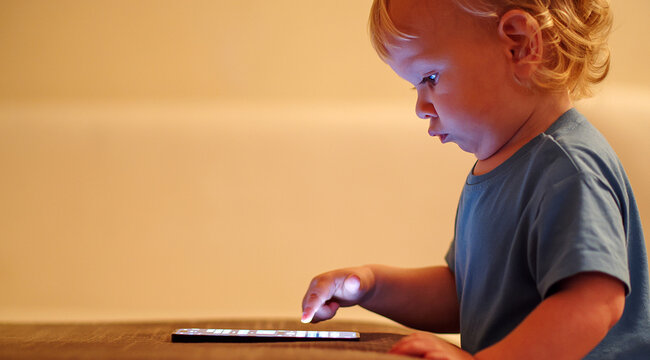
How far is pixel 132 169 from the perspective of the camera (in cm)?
107

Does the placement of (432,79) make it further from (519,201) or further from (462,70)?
(519,201)

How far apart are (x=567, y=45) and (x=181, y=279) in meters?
0.77

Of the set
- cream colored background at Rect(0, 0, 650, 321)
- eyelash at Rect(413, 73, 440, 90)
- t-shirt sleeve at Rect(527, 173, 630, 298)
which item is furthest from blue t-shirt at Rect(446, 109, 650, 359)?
cream colored background at Rect(0, 0, 650, 321)

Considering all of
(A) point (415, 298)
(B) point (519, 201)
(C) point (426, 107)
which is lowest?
(A) point (415, 298)

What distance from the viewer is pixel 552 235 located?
18.0 inches

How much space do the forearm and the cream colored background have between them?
30cm

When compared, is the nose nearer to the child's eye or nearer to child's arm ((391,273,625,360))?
the child's eye

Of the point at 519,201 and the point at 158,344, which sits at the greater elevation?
the point at 519,201

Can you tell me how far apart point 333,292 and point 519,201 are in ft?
0.81

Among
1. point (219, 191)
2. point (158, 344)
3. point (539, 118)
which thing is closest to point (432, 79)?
point (539, 118)

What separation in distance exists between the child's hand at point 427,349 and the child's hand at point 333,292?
205 mm

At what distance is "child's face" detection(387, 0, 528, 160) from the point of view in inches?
23.1

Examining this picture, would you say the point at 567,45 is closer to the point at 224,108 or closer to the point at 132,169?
the point at 224,108

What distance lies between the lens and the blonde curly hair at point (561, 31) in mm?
579
